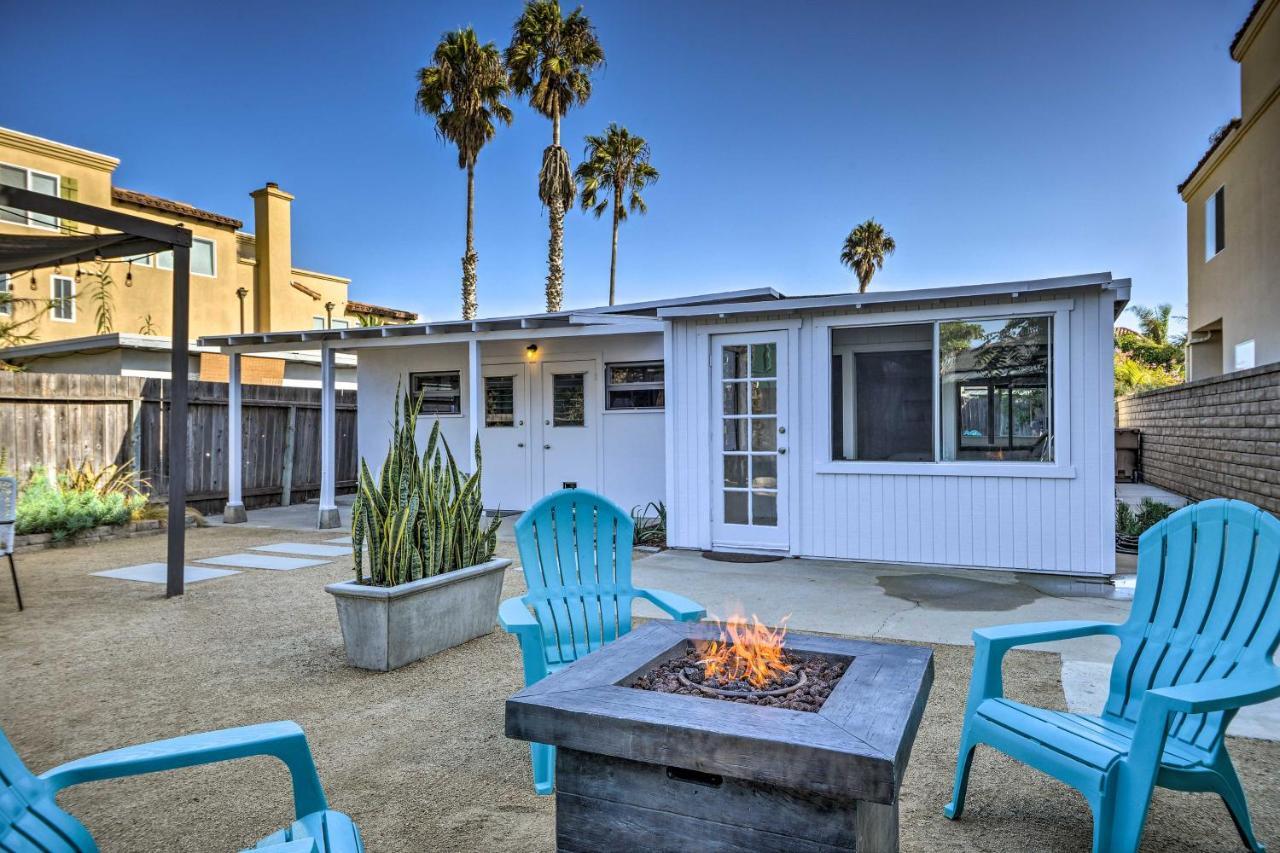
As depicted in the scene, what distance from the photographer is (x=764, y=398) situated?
7.05 metres

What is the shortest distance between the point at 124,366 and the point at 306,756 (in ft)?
41.3

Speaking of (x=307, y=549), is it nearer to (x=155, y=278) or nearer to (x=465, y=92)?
(x=465, y=92)

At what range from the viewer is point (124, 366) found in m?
11.9

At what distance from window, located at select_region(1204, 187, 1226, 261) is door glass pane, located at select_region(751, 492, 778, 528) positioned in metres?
10.3

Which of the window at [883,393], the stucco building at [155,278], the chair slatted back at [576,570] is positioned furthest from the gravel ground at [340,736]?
the stucco building at [155,278]

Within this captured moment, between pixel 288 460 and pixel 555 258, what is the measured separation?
26.5 ft

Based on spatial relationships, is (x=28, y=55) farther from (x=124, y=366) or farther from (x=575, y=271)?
(x=575, y=271)

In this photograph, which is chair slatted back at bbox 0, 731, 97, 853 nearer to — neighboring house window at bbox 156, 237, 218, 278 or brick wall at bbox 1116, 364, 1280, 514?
brick wall at bbox 1116, 364, 1280, 514

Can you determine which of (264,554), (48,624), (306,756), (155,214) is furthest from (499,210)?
(306,756)

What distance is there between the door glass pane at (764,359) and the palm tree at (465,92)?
450 inches

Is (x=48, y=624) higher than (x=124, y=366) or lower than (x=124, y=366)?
lower

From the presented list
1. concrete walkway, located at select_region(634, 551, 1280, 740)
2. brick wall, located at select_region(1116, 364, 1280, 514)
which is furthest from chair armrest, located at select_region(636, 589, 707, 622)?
brick wall, located at select_region(1116, 364, 1280, 514)

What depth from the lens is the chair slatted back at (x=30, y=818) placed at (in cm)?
142

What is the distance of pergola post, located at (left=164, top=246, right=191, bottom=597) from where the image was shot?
5605 mm
